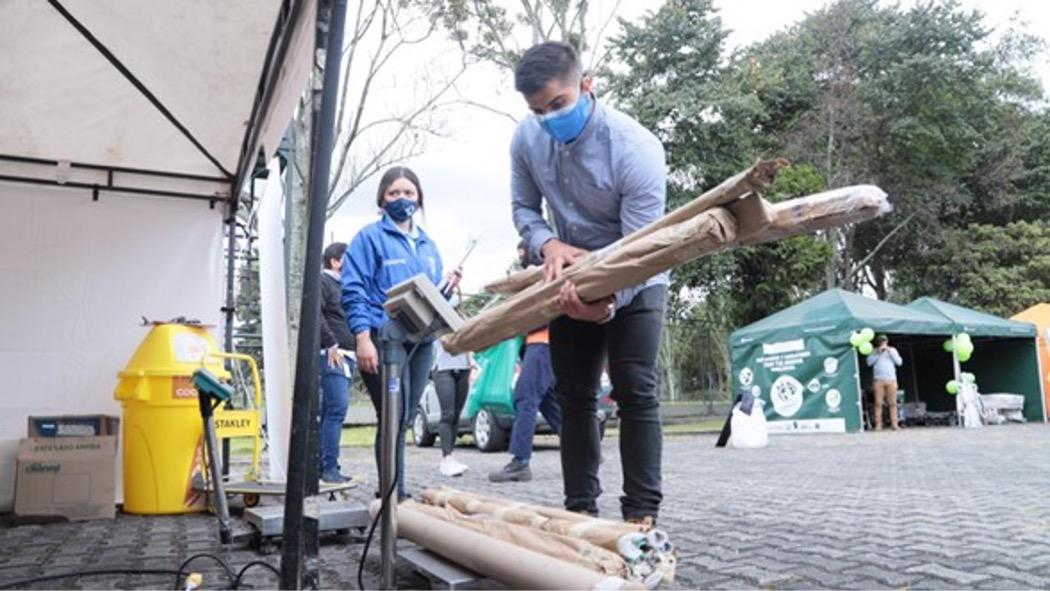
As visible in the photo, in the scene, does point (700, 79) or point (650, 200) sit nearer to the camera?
point (650, 200)

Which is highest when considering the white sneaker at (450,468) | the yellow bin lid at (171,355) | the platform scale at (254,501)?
the yellow bin lid at (171,355)

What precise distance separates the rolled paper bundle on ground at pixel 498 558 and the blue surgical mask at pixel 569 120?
4.13 feet

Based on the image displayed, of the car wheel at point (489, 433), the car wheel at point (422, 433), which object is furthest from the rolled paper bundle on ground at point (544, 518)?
the car wheel at point (422, 433)

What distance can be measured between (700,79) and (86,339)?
18.3 m

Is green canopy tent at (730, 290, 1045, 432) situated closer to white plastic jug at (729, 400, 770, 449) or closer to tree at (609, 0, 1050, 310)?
white plastic jug at (729, 400, 770, 449)

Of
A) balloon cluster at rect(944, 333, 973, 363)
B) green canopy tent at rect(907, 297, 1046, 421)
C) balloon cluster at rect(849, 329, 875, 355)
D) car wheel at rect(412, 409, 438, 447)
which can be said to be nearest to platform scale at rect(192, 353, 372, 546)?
car wheel at rect(412, 409, 438, 447)

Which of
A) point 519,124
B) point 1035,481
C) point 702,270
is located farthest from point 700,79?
point 519,124

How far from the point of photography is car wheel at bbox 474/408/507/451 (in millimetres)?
9156

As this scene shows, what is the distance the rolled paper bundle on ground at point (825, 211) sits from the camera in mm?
1843

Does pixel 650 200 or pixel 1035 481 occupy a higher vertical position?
pixel 650 200

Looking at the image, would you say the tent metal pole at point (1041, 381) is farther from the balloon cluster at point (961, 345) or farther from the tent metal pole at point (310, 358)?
the tent metal pole at point (310, 358)

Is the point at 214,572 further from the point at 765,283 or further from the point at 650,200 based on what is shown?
the point at 765,283

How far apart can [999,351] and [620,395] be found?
17.4 meters

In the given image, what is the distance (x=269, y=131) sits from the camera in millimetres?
4203
